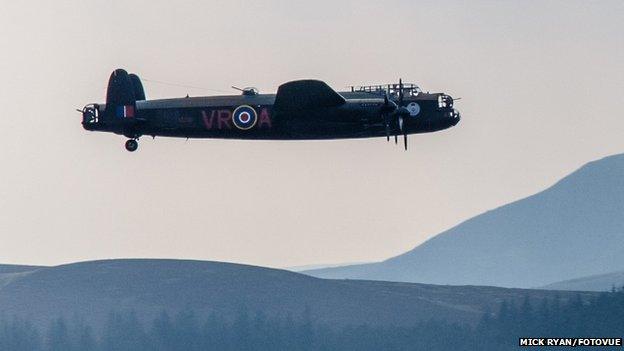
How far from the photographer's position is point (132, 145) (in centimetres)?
7819

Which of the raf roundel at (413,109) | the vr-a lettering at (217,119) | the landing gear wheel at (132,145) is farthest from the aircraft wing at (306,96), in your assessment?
the landing gear wheel at (132,145)

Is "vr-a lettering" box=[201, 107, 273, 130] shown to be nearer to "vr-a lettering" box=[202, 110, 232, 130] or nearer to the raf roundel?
"vr-a lettering" box=[202, 110, 232, 130]

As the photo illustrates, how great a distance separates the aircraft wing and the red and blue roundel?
2260mm

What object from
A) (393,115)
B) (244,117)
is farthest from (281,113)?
(393,115)

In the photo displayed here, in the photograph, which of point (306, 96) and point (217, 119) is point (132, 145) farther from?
point (306, 96)

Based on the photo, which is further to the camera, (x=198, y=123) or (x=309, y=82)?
(x=198, y=123)

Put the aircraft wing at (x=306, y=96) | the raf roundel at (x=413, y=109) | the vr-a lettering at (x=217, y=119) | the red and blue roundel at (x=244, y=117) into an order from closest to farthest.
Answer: the aircraft wing at (x=306, y=96)
the raf roundel at (x=413, y=109)
the red and blue roundel at (x=244, y=117)
the vr-a lettering at (x=217, y=119)

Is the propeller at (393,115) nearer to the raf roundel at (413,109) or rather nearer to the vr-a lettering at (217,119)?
the raf roundel at (413,109)

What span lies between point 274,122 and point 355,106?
601 centimetres

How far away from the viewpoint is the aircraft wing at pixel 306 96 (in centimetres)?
7344

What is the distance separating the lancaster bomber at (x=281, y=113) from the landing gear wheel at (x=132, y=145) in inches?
2.8

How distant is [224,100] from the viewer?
7881 cm

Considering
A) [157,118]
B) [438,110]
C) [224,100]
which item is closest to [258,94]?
[224,100]

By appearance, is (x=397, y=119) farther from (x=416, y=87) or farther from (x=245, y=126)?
→ (x=245, y=126)
